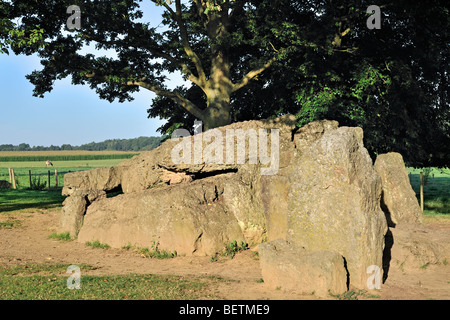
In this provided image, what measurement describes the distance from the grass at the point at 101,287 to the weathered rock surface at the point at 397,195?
7663mm

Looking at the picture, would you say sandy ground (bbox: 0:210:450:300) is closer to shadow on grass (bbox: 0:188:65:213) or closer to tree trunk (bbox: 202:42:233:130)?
shadow on grass (bbox: 0:188:65:213)

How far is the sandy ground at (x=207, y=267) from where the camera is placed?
9.84 m

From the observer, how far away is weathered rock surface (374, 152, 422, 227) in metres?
15.7

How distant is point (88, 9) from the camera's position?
86.1 ft

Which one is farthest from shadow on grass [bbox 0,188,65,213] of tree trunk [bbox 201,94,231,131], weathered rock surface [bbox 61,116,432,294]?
tree trunk [bbox 201,94,231,131]

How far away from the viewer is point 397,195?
1588 centimetres

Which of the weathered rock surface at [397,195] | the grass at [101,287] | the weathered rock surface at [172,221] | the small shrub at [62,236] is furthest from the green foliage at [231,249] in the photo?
the small shrub at [62,236]

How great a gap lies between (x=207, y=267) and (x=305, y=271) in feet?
12.8

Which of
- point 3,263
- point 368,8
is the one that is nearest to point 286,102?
point 368,8

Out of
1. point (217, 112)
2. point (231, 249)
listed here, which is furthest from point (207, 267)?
point (217, 112)

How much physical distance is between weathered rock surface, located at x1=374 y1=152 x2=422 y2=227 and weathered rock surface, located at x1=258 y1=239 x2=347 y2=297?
6.61 m

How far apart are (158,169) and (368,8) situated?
43.5ft

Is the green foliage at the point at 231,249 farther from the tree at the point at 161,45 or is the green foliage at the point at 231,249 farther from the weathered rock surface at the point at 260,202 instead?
the tree at the point at 161,45

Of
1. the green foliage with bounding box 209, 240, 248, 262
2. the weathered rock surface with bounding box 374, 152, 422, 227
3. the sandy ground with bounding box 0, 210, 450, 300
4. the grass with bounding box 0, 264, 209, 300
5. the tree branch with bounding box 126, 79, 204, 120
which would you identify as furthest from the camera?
the tree branch with bounding box 126, 79, 204, 120
